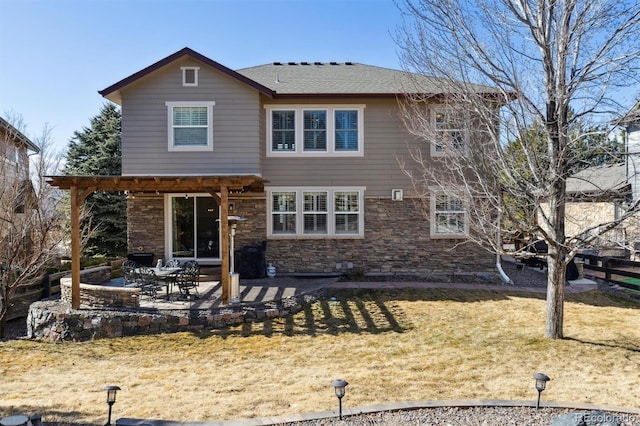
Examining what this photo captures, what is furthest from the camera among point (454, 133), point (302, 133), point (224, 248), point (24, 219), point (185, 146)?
point (302, 133)

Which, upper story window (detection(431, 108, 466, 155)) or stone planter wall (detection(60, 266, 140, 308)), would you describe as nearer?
upper story window (detection(431, 108, 466, 155))

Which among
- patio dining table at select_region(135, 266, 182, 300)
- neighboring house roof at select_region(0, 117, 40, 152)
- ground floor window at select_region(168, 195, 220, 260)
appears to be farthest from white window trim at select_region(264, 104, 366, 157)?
neighboring house roof at select_region(0, 117, 40, 152)

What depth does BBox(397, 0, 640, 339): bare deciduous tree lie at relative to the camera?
6.55m

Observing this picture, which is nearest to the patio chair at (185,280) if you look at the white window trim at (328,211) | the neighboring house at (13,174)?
the white window trim at (328,211)

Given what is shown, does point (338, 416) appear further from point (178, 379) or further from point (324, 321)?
point (324, 321)

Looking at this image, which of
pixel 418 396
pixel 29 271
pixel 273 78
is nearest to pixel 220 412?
pixel 418 396

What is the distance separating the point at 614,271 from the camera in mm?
12711

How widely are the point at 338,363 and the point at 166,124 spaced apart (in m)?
9.04

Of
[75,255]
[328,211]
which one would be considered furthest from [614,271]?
[75,255]

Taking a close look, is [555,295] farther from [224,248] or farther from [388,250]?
[224,248]

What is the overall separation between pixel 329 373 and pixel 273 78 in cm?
1074

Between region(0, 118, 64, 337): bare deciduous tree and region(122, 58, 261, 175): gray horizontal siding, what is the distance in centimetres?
244

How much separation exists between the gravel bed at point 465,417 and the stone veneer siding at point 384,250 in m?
8.37

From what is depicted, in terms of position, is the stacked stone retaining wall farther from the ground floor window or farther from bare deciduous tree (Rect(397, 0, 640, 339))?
bare deciduous tree (Rect(397, 0, 640, 339))
